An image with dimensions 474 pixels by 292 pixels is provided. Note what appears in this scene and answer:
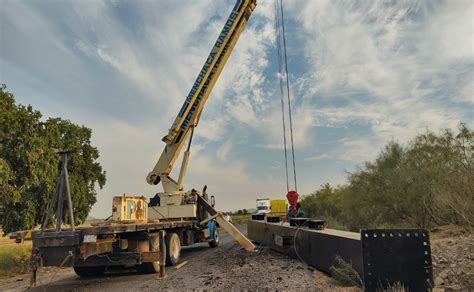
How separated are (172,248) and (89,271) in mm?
2382

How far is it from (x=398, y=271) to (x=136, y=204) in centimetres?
785

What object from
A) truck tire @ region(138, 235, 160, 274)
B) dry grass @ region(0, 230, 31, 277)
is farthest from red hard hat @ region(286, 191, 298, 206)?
dry grass @ region(0, 230, 31, 277)

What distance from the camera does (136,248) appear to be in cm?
1016

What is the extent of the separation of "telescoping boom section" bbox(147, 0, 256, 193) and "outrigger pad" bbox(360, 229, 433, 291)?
11505mm

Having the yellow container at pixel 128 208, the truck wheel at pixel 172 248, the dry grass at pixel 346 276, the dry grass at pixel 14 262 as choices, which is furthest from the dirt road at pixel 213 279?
the yellow container at pixel 128 208

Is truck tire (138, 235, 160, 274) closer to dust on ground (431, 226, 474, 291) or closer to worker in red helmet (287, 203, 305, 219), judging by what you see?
worker in red helmet (287, 203, 305, 219)

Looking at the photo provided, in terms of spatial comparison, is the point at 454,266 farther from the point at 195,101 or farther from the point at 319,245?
the point at 195,101

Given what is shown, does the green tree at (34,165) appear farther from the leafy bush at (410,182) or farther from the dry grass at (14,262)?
the leafy bush at (410,182)

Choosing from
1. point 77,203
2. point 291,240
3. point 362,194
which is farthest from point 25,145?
point 362,194

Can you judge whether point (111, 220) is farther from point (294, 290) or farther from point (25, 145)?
point (25, 145)

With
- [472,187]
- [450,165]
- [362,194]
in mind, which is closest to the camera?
[472,187]

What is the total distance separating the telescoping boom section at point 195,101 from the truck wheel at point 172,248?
12.8 ft

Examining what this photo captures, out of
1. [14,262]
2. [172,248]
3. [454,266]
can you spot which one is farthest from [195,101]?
[454,266]

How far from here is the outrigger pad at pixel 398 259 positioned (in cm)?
535
